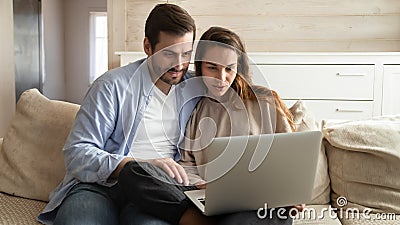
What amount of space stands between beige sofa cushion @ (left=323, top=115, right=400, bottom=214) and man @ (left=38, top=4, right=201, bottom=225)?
57 centimetres

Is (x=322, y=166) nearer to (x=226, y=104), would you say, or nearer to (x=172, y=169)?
(x=226, y=104)

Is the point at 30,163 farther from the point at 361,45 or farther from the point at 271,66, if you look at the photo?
the point at 361,45

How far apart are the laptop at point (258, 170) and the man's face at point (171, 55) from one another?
479mm

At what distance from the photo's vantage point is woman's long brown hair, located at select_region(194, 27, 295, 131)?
5.36 feet

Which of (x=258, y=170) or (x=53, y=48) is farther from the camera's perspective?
(x=53, y=48)

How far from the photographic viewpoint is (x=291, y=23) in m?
3.56

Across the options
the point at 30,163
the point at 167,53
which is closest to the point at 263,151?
the point at 167,53

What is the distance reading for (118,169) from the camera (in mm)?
1448

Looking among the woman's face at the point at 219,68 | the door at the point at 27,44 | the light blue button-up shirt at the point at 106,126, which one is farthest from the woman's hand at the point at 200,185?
the door at the point at 27,44

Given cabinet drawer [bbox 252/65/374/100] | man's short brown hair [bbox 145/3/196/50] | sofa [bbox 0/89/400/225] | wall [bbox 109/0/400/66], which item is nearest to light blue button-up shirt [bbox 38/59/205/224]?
man's short brown hair [bbox 145/3/196/50]

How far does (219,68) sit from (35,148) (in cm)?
78

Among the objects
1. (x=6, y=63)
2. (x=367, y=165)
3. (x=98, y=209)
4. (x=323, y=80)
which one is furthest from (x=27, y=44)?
(x=367, y=165)

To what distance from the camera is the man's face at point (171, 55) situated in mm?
1560

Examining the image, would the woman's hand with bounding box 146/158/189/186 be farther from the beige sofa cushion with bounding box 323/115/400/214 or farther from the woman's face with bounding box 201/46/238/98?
the beige sofa cushion with bounding box 323/115/400/214
